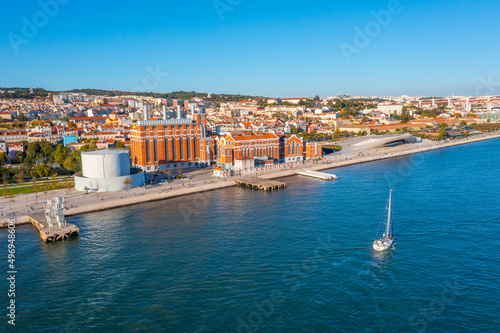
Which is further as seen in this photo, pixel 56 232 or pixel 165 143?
pixel 165 143

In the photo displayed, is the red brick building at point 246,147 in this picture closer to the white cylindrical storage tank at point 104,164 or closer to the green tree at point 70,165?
the white cylindrical storage tank at point 104,164

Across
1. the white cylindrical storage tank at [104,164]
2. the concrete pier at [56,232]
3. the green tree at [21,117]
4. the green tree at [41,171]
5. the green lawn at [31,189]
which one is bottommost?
the concrete pier at [56,232]

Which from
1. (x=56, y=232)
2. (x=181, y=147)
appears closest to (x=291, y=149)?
(x=181, y=147)

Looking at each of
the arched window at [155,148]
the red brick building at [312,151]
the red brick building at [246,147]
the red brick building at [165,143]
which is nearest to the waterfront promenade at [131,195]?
the red brick building at [312,151]

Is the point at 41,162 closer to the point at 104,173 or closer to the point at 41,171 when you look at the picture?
the point at 41,171

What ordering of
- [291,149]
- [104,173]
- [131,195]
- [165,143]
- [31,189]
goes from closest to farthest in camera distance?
[131,195]
[104,173]
[31,189]
[165,143]
[291,149]

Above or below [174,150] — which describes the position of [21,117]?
above

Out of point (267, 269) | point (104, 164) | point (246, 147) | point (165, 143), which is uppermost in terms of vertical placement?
point (165, 143)
